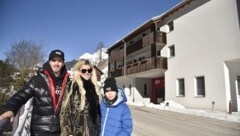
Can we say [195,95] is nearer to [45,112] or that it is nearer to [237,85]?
[237,85]

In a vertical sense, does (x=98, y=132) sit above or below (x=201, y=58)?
below

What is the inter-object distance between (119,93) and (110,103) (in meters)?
0.23

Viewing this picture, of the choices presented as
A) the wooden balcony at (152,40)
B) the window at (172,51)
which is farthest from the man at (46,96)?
the wooden balcony at (152,40)

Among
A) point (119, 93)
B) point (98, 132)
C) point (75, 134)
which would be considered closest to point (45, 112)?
point (75, 134)

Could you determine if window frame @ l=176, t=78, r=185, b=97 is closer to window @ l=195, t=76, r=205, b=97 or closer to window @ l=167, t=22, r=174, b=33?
window @ l=195, t=76, r=205, b=97

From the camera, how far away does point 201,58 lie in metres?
19.5

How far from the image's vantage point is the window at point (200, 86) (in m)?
19.5

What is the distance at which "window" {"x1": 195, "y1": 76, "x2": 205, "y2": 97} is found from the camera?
19.5 m

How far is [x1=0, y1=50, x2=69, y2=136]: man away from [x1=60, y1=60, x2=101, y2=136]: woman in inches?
3.7

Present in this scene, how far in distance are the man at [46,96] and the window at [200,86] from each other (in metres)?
17.9

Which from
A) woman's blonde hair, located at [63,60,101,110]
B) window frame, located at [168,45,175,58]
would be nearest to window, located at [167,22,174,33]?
window frame, located at [168,45,175,58]

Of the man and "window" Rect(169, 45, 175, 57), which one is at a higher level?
"window" Rect(169, 45, 175, 57)

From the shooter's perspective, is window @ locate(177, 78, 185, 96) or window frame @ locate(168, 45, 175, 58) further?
window frame @ locate(168, 45, 175, 58)

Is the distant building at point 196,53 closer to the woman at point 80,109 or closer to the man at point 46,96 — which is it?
the woman at point 80,109
